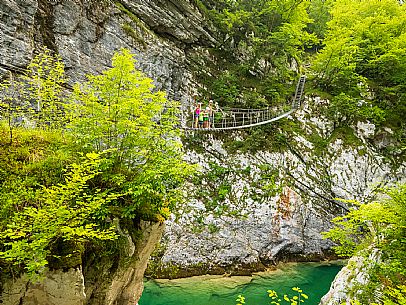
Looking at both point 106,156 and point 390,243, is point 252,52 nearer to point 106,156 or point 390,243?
point 390,243

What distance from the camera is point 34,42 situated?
10039mm

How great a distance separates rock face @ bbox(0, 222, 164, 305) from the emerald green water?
12.1 feet

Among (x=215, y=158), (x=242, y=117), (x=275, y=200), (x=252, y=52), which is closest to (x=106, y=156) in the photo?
(x=215, y=158)

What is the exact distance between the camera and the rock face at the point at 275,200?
1145cm

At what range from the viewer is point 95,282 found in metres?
4.55

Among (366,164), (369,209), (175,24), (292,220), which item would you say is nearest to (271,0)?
(175,24)

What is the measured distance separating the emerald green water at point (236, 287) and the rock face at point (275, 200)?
20.2 inches

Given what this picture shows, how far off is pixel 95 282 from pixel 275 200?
10040 mm

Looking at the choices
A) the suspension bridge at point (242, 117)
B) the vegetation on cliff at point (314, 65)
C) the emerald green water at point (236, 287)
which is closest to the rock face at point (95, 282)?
the emerald green water at point (236, 287)

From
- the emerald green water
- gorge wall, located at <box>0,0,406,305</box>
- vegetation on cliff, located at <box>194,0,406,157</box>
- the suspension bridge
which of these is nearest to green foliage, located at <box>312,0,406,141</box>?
vegetation on cliff, located at <box>194,0,406,157</box>

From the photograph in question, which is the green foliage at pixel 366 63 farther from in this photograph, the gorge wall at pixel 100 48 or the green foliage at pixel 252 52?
the gorge wall at pixel 100 48

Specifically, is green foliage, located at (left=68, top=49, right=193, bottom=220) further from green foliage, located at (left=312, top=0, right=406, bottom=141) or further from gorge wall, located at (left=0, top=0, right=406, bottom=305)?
green foliage, located at (left=312, top=0, right=406, bottom=141)

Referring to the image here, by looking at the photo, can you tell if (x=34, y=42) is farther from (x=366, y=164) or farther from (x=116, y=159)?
(x=366, y=164)

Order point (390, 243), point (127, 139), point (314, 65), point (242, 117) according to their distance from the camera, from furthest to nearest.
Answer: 1. point (314, 65)
2. point (242, 117)
3. point (390, 243)
4. point (127, 139)
